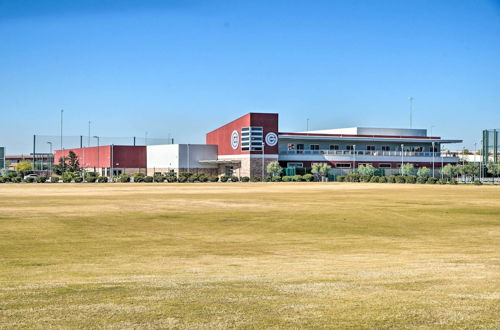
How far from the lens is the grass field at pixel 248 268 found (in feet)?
30.7

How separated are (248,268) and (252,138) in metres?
91.7

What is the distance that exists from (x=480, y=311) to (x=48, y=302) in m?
6.65

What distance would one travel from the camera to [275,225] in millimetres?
28328

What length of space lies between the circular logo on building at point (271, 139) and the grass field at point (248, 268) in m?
73.6

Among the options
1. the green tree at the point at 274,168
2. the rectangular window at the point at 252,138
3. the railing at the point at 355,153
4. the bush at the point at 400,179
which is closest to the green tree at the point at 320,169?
the railing at the point at 355,153

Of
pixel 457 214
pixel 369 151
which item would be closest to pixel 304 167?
pixel 369 151

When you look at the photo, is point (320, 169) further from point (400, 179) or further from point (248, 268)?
point (248, 268)

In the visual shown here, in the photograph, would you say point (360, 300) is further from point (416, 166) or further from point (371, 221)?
point (416, 166)

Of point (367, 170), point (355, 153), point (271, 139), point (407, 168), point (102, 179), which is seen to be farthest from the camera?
point (355, 153)

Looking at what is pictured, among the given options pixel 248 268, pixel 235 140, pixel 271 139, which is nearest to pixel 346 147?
pixel 271 139

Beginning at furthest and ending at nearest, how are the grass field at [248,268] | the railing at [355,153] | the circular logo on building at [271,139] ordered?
1. the railing at [355,153]
2. the circular logo on building at [271,139]
3. the grass field at [248,268]

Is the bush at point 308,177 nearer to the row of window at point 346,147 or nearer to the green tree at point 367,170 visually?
the green tree at point 367,170

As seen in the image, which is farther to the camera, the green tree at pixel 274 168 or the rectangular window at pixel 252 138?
the rectangular window at pixel 252 138

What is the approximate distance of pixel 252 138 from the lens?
108m
